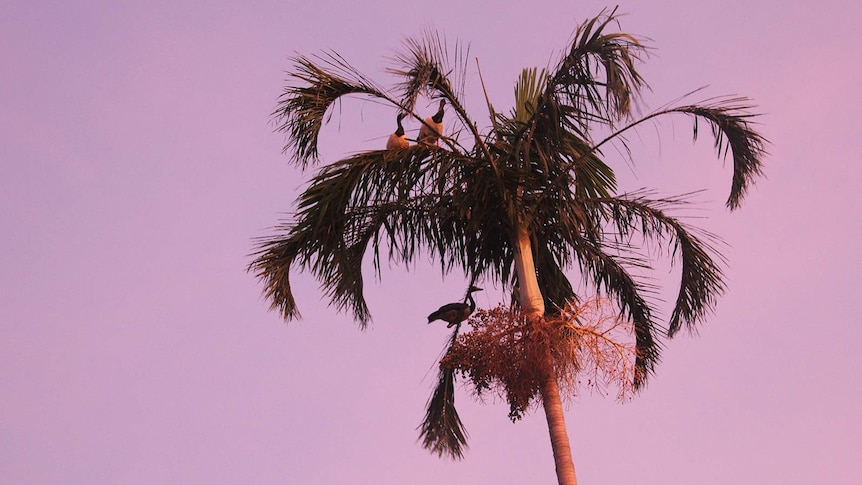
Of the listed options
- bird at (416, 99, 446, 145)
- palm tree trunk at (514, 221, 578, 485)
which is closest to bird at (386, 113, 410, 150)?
bird at (416, 99, 446, 145)

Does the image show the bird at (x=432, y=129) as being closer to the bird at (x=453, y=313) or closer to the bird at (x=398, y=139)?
the bird at (x=398, y=139)

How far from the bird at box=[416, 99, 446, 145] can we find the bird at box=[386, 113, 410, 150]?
0.76 feet

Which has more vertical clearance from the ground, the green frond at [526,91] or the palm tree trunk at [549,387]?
the green frond at [526,91]

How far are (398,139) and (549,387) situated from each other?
339cm

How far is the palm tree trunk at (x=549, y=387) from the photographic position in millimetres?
10414

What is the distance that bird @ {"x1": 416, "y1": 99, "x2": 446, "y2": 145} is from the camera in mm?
11367

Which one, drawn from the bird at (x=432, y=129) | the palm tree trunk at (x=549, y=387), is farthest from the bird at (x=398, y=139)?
the palm tree trunk at (x=549, y=387)

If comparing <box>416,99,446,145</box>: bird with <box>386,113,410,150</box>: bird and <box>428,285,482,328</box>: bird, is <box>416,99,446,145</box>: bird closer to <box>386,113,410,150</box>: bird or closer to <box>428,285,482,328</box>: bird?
<box>386,113,410,150</box>: bird

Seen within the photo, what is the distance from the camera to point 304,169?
11.4 metres

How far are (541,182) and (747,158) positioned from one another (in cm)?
256

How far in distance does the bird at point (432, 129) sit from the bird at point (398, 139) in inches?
9.1

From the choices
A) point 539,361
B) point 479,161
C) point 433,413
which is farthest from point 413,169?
point 433,413

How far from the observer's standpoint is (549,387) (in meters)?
10.7

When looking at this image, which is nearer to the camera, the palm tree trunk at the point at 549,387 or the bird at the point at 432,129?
the palm tree trunk at the point at 549,387
